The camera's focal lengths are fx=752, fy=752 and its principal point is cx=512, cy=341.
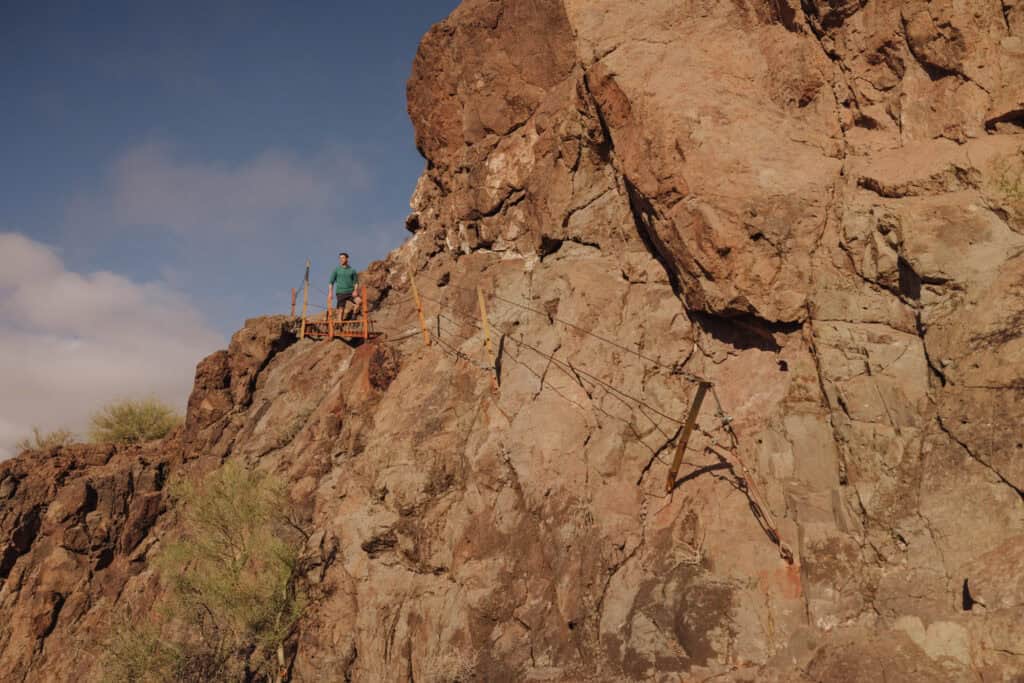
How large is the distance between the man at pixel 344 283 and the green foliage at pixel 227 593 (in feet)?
21.8

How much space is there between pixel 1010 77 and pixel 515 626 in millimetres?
14122

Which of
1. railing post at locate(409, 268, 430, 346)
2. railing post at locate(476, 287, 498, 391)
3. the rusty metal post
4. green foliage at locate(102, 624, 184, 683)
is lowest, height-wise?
green foliage at locate(102, 624, 184, 683)

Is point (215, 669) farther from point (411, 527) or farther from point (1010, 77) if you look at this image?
point (1010, 77)

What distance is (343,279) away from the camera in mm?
25469

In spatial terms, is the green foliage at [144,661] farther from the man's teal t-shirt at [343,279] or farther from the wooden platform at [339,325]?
the man's teal t-shirt at [343,279]

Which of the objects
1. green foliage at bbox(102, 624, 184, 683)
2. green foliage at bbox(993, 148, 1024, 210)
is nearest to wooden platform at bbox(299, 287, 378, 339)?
green foliage at bbox(102, 624, 184, 683)

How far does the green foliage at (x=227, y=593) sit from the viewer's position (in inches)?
757

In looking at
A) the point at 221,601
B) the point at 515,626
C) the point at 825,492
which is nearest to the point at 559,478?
the point at 515,626

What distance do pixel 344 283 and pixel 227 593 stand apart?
10444 mm

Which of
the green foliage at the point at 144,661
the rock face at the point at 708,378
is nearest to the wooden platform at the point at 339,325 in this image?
the rock face at the point at 708,378

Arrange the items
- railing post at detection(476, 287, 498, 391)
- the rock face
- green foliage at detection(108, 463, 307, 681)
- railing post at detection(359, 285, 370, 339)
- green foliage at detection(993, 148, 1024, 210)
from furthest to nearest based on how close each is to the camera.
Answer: railing post at detection(359, 285, 370, 339) < railing post at detection(476, 287, 498, 391) < green foliage at detection(108, 463, 307, 681) < green foliage at detection(993, 148, 1024, 210) < the rock face

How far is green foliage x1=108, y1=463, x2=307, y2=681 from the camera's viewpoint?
1922 centimetres

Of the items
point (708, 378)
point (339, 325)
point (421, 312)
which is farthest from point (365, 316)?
point (708, 378)

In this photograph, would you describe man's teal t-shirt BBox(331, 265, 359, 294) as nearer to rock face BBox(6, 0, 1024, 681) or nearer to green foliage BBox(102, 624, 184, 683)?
rock face BBox(6, 0, 1024, 681)
